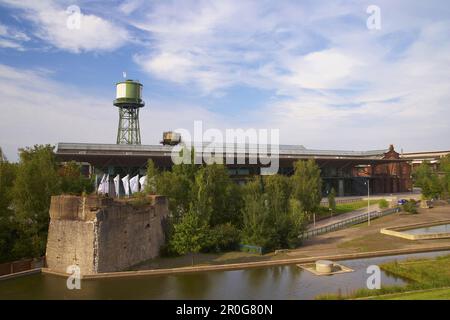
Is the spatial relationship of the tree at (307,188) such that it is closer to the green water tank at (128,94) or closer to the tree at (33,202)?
the tree at (33,202)

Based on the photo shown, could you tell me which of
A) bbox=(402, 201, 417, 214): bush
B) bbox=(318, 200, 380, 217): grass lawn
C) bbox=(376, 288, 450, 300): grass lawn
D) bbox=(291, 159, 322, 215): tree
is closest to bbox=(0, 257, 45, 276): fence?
bbox=(376, 288, 450, 300): grass lawn

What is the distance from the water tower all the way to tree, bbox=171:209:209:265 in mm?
51130

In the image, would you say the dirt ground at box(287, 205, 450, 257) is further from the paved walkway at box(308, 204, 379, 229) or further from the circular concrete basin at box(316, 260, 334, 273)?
the circular concrete basin at box(316, 260, 334, 273)

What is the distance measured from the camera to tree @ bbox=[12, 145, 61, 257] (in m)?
30.6

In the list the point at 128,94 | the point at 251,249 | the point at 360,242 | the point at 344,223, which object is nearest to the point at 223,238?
the point at 251,249

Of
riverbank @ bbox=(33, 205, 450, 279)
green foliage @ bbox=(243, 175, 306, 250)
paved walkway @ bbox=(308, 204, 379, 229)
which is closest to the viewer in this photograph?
riverbank @ bbox=(33, 205, 450, 279)

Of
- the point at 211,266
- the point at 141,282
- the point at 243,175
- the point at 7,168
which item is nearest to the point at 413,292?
the point at 211,266

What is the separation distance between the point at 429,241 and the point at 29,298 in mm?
37372

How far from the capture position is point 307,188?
176ft

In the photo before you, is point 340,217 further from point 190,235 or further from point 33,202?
point 33,202

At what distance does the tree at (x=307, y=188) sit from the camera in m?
52.8

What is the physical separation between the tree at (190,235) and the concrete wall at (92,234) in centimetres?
397

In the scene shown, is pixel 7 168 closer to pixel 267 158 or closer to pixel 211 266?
pixel 211 266

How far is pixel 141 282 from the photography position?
26859mm
